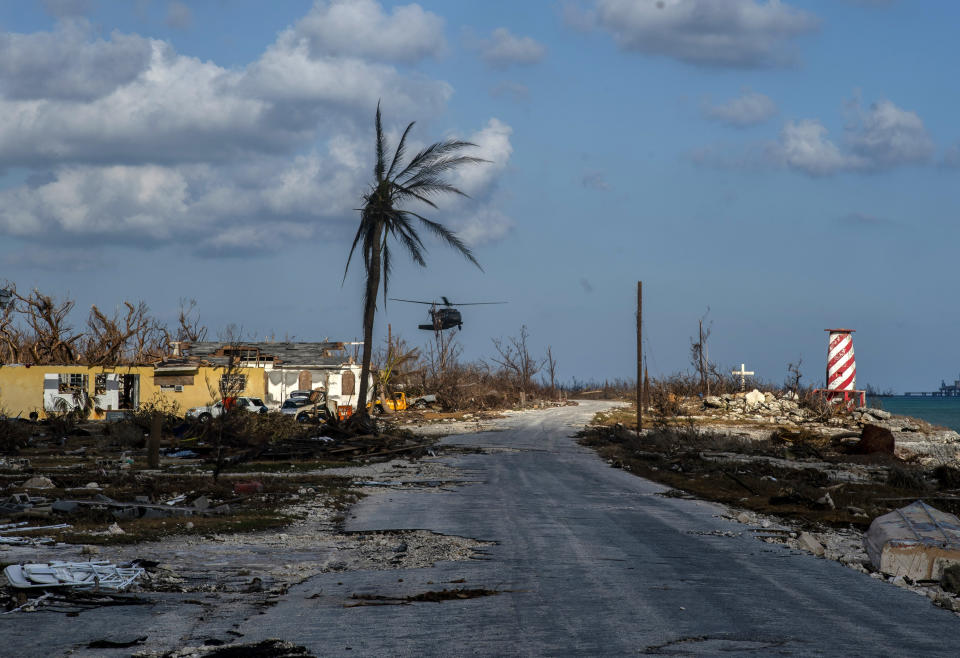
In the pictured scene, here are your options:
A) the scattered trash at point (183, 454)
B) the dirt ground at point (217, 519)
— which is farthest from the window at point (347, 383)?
the dirt ground at point (217, 519)

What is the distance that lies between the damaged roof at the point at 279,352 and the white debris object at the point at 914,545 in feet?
153

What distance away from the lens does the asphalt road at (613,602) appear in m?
6.25

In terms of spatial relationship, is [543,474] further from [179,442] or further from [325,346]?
[325,346]

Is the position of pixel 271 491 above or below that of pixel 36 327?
below

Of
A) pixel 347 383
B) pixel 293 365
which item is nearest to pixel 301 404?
pixel 293 365

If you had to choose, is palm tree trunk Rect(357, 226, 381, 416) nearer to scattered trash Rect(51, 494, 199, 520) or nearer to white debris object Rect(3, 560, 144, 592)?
scattered trash Rect(51, 494, 199, 520)

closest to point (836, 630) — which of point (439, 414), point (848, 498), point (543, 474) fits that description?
point (848, 498)

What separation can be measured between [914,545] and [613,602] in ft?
12.3

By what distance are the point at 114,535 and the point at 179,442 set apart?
17.4 m

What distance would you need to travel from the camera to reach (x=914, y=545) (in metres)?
9.27

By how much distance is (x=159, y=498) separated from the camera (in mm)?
14945

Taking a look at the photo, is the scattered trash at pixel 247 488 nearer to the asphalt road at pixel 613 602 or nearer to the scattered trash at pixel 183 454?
the asphalt road at pixel 613 602

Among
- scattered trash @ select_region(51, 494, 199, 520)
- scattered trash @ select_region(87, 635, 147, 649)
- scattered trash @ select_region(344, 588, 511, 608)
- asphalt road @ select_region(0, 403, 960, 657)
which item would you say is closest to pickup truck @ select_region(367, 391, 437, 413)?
scattered trash @ select_region(51, 494, 199, 520)

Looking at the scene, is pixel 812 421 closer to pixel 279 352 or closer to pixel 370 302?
pixel 370 302
